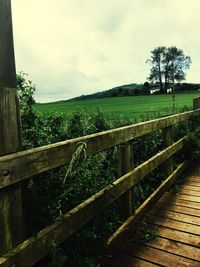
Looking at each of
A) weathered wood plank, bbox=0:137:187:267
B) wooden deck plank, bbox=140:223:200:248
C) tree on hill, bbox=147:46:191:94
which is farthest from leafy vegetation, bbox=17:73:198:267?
tree on hill, bbox=147:46:191:94

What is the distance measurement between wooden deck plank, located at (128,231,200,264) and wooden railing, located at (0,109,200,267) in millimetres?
185

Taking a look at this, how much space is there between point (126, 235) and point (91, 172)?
2.49 ft

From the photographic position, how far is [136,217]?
348 centimetres

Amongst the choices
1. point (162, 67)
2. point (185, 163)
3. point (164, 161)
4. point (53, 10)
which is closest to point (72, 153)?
point (53, 10)

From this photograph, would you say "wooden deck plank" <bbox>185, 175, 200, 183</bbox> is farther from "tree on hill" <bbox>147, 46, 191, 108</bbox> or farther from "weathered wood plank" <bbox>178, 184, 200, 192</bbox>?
"tree on hill" <bbox>147, 46, 191, 108</bbox>

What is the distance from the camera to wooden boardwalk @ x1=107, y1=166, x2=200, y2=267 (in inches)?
109

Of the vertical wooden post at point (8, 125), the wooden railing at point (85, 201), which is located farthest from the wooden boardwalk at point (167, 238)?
the vertical wooden post at point (8, 125)

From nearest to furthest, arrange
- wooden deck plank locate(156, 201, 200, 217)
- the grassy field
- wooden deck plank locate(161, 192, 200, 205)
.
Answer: wooden deck plank locate(156, 201, 200, 217) → wooden deck plank locate(161, 192, 200, 205) → the grassy field

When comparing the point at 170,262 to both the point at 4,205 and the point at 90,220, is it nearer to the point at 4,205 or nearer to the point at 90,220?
the point at 90,220

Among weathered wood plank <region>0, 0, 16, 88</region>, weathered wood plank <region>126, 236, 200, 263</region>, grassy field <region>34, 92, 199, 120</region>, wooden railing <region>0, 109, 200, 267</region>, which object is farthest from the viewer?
grassy field <region>34, 92, 199, 120</region>

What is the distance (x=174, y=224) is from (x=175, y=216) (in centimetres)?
22

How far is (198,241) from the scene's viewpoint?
3047mm

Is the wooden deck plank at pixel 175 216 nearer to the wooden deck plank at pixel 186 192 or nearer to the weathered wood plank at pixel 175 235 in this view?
the weathered wood plank at pixel 175 235

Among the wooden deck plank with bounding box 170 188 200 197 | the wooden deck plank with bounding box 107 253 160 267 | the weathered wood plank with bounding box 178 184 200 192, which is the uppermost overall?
the weathered wood plank with bounding box 178 184 200 192
